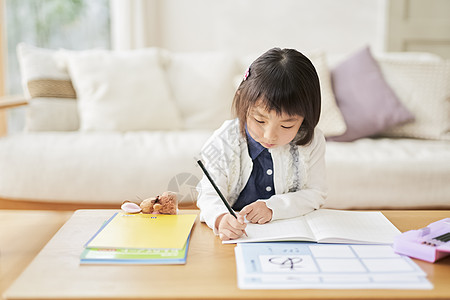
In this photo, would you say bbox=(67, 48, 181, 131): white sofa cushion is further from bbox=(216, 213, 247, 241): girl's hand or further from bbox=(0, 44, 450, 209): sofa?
bbox=(216, 213, 247, 241): girl's hand

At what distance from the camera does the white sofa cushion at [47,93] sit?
229 cm

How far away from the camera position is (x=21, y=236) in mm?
1594

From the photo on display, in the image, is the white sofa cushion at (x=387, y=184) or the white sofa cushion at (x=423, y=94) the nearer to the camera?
the white sofa cushion at (x=387, y=184)

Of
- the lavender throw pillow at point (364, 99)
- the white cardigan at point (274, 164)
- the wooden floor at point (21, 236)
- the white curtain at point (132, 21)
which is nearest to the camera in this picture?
the white cardigan at point (274, 164)

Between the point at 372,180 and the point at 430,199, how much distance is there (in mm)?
242

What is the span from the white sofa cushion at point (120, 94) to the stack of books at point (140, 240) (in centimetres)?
128

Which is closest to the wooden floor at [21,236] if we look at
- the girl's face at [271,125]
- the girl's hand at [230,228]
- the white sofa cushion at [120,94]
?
the white sofa cushion at [120,94]

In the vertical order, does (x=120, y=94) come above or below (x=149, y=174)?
above

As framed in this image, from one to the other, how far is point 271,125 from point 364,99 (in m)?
1.40

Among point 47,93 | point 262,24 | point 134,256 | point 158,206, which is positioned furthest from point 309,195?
point 262,24

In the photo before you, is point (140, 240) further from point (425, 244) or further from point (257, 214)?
point (425, 244)

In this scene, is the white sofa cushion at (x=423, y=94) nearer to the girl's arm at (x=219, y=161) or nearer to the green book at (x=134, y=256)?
the girl's arm at (x=219, y=161)

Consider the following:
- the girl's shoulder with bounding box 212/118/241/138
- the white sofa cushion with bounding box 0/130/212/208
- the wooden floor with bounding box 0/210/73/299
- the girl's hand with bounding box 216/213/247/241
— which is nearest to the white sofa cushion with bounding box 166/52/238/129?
the white sofa cushion with bounding box 0/130/212/208

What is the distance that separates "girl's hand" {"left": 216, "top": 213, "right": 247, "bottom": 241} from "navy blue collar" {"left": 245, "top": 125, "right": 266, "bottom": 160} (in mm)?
269
